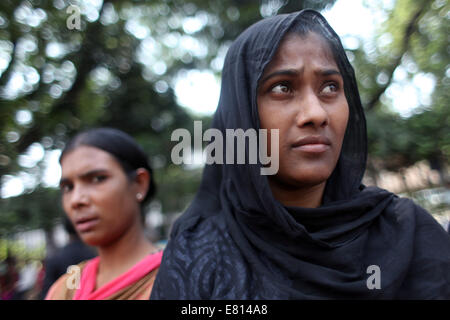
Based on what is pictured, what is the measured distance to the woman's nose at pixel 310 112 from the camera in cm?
105

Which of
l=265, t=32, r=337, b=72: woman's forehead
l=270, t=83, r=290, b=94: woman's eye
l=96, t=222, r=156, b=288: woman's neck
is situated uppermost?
l=265, t=32, r=337, b=72: woman's forehead

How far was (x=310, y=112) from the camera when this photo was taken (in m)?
1.05

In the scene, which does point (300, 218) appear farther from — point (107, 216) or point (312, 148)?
point (107, 216)

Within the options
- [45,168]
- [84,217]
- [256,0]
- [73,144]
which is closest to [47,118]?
[45,168]

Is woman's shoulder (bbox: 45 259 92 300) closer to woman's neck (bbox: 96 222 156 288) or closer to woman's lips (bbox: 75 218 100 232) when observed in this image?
woman's neck (bbox: 96 222 156 288)

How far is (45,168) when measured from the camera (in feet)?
9.61

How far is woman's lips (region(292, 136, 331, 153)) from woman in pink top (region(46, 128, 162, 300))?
1070 mm

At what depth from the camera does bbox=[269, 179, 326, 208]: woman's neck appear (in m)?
1.22

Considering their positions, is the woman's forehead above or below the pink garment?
above

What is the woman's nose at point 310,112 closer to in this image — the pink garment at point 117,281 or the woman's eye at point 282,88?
the woman's eye at point 282,88

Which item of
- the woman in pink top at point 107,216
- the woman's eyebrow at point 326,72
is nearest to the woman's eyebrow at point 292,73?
the woman's eyebrow at point 326,72

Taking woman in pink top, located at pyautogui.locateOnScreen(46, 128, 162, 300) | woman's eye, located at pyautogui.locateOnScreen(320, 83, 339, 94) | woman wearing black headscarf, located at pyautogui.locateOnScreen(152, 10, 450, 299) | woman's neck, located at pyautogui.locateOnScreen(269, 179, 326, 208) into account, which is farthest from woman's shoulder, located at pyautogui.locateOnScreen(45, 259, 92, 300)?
woman's eye, located at pyautogui.locateOnScreen(320, 83, 339, 94)

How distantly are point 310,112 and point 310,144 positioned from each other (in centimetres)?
10
